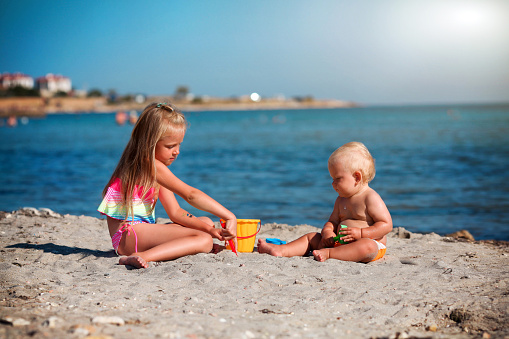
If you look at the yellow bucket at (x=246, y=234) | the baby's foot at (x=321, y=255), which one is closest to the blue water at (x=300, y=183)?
the yellow bucket at (x=246, y=234)

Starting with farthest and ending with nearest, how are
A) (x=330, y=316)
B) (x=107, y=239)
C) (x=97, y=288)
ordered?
(x=107, y=239), (x=97, y=288), (x=330, y=316)

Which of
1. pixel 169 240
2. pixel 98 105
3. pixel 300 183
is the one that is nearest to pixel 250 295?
pixel 169 240

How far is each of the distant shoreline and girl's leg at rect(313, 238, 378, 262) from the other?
23.8 metres

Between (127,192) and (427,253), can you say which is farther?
(427,253)

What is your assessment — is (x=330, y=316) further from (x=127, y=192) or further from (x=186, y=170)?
(x=186, y=170)

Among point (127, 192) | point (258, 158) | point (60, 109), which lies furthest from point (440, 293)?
point (60, 109)

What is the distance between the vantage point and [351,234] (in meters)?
4.28

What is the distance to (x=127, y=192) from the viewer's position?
4.26 meters

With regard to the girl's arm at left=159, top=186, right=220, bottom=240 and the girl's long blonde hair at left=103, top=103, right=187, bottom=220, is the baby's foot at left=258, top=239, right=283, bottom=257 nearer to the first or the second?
the girl's arm at left=159, top=186, right=220, bottom=240

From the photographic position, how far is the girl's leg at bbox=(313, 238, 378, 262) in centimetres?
420

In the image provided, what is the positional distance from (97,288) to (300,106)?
160m

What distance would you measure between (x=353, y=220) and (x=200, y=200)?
148 cm

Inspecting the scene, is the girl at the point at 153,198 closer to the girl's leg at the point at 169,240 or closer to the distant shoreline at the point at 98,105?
the girl's leg at the point at 169,240

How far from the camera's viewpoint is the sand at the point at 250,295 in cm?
263
